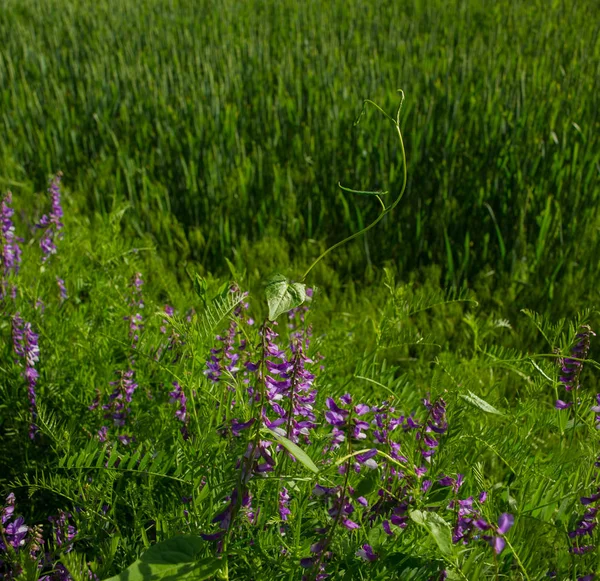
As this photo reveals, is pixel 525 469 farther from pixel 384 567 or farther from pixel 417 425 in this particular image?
pixel 384 567

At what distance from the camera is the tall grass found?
136 inches

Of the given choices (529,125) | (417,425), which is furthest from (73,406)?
(529,125)

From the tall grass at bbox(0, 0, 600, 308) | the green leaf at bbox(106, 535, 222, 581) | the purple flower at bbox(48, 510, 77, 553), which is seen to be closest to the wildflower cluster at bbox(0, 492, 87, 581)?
the purple flower at bbox(48, 510, 77, 553)

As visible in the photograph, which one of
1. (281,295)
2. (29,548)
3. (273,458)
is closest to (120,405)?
(29,548)

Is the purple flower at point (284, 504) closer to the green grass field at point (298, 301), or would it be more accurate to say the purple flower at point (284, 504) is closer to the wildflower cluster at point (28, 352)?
the green grass field at point (298, 301)

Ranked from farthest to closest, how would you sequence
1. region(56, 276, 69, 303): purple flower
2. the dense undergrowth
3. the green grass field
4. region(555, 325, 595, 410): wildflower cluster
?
1. region(56, 276, 69, 303): purple flower
2. region(555, 325, 595, 410): wildflower cluster
3. the green grass field
4. the dense undergrowth

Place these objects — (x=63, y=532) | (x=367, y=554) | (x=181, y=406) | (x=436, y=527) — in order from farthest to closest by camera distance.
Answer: (x=181, y=406)
(x=63, y=532)
(x=367, y=554)
(x=436, y=527)

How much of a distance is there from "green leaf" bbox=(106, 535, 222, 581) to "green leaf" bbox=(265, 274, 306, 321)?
0.37 m

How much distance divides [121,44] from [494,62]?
2.94 metres

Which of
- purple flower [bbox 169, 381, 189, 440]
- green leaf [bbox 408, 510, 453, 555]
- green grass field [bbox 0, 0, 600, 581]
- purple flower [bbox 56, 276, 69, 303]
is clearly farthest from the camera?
purple flower [bbox 56, 276, 69, 303]

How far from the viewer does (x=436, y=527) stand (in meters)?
1.04

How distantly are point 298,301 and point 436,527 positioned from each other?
Answer: 0.39 m

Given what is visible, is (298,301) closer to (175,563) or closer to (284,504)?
(175,563)

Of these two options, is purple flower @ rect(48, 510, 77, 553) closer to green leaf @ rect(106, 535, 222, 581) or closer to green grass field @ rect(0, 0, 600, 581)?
green grass field @ rect(0, 0, 600, 581)
